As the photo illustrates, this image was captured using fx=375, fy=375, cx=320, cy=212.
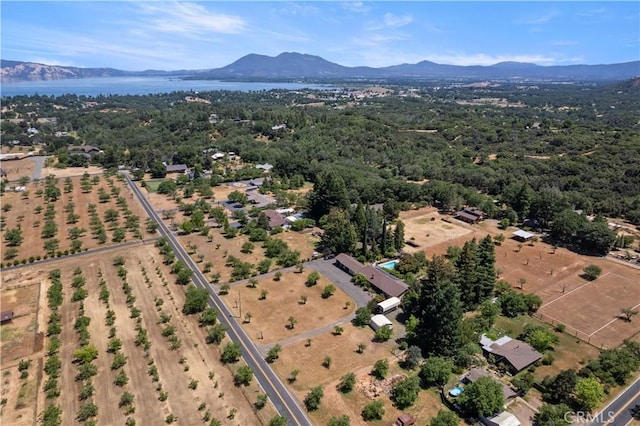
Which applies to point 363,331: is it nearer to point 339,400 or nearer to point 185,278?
point 339,400

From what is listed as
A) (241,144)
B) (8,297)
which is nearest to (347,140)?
(241,144)

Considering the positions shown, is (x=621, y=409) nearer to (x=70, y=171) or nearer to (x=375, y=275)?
(x=375, y=275)

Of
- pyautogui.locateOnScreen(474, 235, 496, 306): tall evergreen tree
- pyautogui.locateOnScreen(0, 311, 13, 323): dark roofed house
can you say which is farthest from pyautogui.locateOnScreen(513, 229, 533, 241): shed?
pyautogui.locateOnScreen(0, 311, 13, 323): dark roofed house

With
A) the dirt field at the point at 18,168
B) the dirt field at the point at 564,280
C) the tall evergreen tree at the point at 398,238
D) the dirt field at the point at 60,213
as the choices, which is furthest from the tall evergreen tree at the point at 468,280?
the dirt field at the point at 18,168

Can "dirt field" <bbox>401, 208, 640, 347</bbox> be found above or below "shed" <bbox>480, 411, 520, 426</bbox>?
below

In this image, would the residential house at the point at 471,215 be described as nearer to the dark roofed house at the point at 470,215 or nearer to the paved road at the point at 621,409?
the dark roofed house at the point at 470,215

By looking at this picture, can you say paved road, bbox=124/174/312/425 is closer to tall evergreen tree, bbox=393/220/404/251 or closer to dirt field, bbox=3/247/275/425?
dirt field, bbox=3/247/275/425
